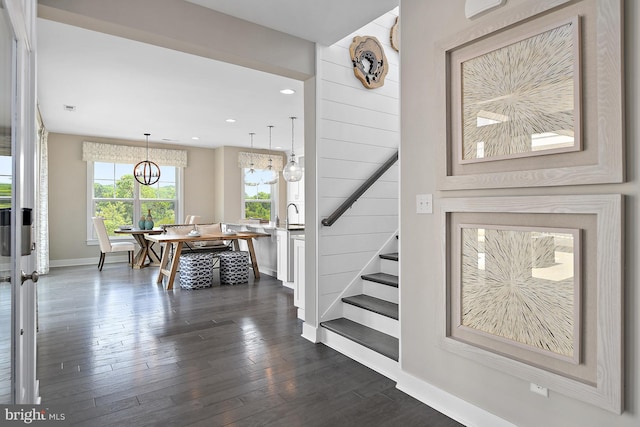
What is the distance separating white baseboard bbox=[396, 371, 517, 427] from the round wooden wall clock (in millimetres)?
2516

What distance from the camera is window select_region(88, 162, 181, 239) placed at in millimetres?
7762

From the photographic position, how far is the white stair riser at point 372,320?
2.78 meters

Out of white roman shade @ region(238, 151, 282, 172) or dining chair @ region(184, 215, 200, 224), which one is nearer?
dining chair @ region(184, 215, 200, 224)

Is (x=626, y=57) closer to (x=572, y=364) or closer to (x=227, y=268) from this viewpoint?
(x=572, y=364)

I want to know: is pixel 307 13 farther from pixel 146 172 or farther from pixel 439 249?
pixel 146 172

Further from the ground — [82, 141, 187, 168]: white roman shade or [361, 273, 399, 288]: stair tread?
[82, 141, 187, 168]: white roman shade

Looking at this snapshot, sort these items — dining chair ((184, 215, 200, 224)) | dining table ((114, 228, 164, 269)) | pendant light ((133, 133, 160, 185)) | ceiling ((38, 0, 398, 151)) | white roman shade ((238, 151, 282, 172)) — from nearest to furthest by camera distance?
ceiling ((38, 0, 398, 151))
dining table ((114, 228, 164, 269))
pendant light ((133, 133, 160, 185))
dining chair ((184, 215, 200, 224))
white roman shade ((238, 151, 282, 172))

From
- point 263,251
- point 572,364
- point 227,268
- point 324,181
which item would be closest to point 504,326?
point 572,364

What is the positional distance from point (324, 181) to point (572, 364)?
2.12m

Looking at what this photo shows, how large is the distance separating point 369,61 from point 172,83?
2.46m

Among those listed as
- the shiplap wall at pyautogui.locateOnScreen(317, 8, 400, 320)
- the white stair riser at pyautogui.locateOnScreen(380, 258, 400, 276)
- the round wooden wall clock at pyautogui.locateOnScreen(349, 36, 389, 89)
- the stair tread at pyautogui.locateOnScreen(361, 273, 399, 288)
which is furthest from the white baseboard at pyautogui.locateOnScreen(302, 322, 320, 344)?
the round wooden wall clock at pyautogui.locateOnScreen(349, 36, 389, 89)

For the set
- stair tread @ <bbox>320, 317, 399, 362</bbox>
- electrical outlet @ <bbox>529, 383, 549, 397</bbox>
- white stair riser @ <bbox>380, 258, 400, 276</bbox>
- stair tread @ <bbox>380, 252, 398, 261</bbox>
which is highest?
stair tread @ <bbox>380, 252, 398, 261</bbox>

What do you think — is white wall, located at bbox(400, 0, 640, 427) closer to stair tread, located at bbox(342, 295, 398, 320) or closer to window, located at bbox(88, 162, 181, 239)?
stair tread, located at bbox(342, 295, 398, 320)

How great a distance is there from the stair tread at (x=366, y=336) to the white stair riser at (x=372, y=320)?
1.2 inches
